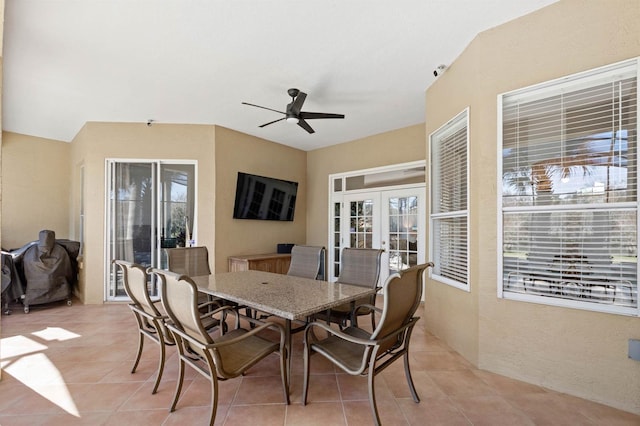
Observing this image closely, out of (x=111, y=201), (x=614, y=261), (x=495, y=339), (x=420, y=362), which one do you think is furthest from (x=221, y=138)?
(x=614, y=261)

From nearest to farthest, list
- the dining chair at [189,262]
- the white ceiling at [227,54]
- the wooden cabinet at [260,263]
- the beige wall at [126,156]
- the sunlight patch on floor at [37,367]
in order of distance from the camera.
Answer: the sunlight patch on floor at [37,367] → the white ceiling at [227,54] → the dining chair at [189,262] → the beige wall at [126,156] → the wooden cabinet at [260,263]

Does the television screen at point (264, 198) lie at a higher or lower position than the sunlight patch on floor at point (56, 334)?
higher

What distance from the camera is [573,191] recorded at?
2135mm

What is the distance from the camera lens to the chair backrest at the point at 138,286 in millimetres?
1998

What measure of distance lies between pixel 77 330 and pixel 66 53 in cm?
303

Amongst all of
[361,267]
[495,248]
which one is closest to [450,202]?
[495,248]

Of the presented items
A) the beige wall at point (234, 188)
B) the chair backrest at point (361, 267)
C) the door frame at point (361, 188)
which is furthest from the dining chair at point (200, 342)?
the door frame at point (361, 188)

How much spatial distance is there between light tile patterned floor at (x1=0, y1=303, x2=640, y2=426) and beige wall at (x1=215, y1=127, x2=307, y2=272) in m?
2.28

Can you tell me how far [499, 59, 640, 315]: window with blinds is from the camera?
6.42 ft

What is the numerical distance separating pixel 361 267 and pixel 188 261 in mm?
2024

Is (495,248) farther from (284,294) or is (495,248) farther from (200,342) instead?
(200,342)

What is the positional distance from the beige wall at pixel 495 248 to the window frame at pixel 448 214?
8 centimetres

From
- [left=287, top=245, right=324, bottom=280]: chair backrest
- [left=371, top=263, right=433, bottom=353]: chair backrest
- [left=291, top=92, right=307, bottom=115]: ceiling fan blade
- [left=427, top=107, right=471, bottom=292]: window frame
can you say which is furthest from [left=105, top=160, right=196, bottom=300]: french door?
[left=371, top=263, right=433, bottom=353]: chair backrest

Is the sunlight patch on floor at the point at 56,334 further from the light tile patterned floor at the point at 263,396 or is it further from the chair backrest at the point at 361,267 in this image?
the chair backrest at the point at 361,267
